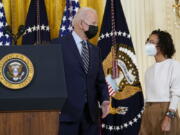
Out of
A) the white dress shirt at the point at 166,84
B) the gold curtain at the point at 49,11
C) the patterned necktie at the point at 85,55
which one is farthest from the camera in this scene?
the gold curtain at the point at 49,11

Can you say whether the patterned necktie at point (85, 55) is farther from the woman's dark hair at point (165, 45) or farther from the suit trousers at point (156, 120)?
the woman's dark hair at point (165, 45)

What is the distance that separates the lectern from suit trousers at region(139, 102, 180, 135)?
2153 millimetres

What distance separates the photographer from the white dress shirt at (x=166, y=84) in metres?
3.74

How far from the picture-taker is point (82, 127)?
3027 mm

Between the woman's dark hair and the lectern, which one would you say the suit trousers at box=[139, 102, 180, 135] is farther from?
the lectern

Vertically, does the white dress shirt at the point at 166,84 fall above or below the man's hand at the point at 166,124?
above

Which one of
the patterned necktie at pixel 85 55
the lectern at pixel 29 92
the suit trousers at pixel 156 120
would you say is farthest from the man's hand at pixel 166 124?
the lectern at pixel 29 92

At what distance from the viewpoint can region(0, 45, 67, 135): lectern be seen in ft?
5.68

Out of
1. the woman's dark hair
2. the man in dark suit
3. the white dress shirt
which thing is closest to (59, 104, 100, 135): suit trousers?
the man in dark suit

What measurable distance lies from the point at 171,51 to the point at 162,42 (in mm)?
129

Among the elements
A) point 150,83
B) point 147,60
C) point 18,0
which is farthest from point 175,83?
point 18,0

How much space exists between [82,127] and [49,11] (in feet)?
10.1

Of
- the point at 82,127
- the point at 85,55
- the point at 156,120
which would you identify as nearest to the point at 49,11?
the point at 156,120

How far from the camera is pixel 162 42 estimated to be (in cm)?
405
